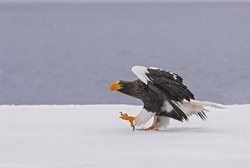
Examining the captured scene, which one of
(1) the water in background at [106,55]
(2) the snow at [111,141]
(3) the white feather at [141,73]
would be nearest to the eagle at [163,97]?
(3) the white feather at [141,73]

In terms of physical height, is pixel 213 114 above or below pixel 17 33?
below

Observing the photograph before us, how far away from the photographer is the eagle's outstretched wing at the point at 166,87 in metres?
7.31

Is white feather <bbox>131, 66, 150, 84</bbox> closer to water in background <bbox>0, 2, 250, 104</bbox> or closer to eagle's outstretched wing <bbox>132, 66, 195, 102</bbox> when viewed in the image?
eagle's outstretched wing <bbox>132, 66, 195, 102</bbox>

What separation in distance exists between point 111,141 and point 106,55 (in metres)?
51.4

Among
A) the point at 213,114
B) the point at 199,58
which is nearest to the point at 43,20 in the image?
the point at 199,58

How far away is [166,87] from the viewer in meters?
7.30

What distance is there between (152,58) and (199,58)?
14.5 ft

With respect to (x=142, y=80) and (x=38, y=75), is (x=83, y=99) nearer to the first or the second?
(x=38, y=75)

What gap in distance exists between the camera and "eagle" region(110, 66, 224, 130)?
7.32m

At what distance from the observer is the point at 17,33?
2940 inches

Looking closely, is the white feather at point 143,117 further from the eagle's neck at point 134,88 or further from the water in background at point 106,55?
the water in background at point 106,55

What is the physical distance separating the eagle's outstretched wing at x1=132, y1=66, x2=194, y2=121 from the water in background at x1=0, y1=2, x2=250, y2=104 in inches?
355

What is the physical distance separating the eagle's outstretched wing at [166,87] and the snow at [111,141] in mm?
246

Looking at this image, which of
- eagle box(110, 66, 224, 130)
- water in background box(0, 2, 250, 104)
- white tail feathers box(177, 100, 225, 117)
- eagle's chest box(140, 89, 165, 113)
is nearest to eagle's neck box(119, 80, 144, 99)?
eagle box(110, 66, 224, 130)
